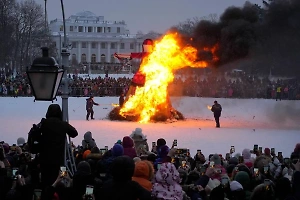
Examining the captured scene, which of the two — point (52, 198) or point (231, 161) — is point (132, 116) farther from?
point (52, 198)

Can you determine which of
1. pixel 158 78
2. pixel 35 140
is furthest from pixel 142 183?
pixel 158 78

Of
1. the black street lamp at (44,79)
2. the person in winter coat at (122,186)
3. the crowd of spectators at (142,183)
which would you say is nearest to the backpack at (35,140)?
the crowd of spectators at (142,183)

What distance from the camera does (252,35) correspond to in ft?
81.7

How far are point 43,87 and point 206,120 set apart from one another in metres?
21.3

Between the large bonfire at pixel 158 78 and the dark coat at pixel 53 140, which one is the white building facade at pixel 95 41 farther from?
the dark coat at pixel 53 140

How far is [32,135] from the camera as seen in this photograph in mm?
7512

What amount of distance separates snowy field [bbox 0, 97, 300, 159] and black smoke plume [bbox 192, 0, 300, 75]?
3128mm

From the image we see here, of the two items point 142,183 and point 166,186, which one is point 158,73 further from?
point 166,186

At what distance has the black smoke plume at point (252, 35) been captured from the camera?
24766mm

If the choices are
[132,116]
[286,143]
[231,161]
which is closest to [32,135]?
[231,161]

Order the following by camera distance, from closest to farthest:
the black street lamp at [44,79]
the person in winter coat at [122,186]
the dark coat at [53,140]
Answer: the person in winter coat at [122,186], the black street lamp at [44,79], the dark coat at [53,140]

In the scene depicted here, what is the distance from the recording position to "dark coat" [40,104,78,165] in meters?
7.57

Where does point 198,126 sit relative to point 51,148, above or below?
below

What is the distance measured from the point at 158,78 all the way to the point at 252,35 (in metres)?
4.53
